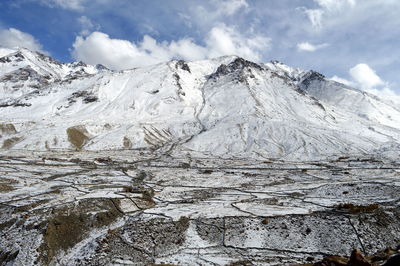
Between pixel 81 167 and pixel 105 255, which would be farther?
pixel 81 167

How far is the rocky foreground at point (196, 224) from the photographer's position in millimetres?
27891

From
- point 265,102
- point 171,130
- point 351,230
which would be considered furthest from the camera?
point 265,102

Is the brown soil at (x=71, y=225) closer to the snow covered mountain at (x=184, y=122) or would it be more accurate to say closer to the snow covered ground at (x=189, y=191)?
the snow covered ground at (x=189, y=191)

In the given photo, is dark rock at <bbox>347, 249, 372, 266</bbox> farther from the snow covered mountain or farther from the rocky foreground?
the snow covered mountain

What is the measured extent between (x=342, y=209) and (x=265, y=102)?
14509cm

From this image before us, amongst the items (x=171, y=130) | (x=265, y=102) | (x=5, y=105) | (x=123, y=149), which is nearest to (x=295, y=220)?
Answer: (x=123, y=149)

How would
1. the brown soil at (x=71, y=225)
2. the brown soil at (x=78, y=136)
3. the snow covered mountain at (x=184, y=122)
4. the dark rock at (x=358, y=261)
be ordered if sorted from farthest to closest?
the brown soil at (x=78, y=136) → the snow covered mountain at (x=184, y=122) → the brown soil at (x=71, y=225) → the dark rock at (x=358, y=261)

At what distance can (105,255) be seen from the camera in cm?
2795

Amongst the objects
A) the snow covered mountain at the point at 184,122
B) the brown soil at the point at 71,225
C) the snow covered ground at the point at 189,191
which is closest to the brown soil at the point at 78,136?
the snow covered mountain at the point at 184,122

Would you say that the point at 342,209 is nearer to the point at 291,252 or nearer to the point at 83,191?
the point at 291,252

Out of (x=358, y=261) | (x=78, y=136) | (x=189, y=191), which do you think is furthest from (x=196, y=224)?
(x=78, y=136)

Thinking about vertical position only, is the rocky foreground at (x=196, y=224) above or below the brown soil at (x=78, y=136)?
below

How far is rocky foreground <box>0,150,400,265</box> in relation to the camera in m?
27.9

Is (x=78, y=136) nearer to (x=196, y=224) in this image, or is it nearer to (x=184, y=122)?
(x=184, y=122)
